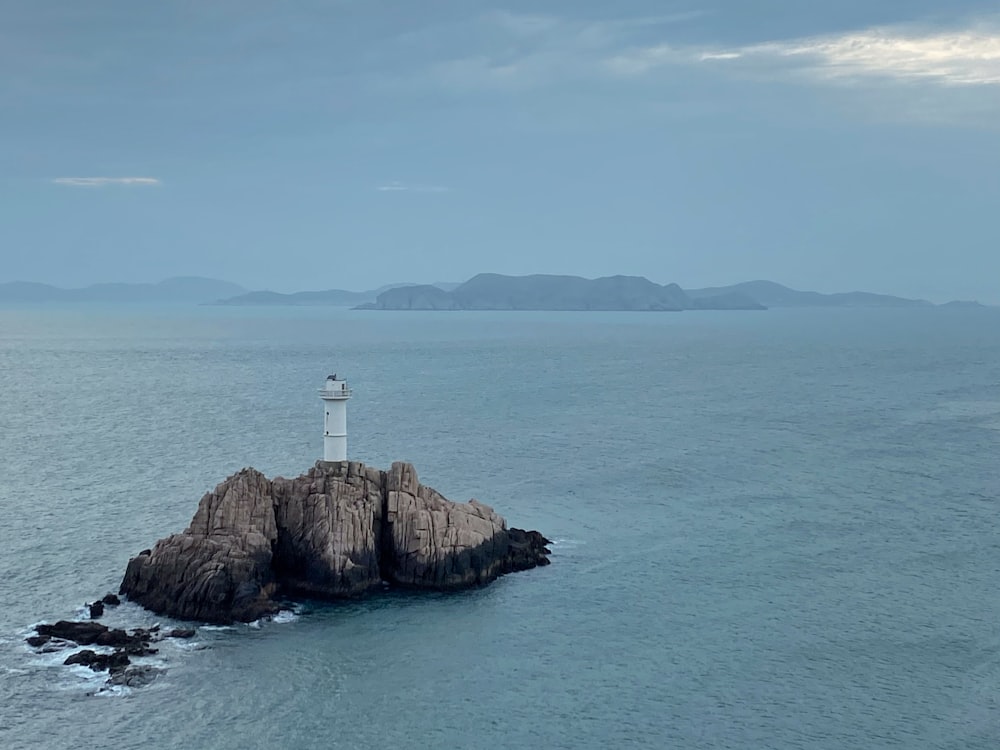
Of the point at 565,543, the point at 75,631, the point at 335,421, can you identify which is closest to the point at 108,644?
the point at 75,631

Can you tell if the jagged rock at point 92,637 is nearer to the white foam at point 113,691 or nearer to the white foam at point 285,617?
the white foam at point 113,691

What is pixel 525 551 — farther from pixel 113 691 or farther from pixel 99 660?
pixel 113 691

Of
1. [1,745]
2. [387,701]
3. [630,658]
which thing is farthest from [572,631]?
[1,745]

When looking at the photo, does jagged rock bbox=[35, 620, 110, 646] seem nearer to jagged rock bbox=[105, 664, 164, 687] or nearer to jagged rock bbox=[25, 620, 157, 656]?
jagged rock bbox=[25, 620, 157, 656]

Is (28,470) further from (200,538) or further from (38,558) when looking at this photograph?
(200,538)

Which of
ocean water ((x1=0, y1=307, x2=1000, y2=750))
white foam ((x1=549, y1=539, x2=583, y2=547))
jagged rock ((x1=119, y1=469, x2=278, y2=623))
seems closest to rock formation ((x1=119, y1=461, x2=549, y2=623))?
jagged rock ((x1=119, y1=469, x2=278, y2=623))

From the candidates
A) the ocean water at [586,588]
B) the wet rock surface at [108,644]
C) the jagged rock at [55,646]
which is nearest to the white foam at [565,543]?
the ocean water at [586,588]
